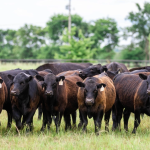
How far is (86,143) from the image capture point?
19.2 ft

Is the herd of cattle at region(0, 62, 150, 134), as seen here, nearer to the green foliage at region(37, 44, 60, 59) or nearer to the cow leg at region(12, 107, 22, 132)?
the cow leg at region(12, 107, 22, 132)

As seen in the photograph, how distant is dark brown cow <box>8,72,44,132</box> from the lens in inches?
279

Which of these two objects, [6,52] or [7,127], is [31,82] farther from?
[6,52]

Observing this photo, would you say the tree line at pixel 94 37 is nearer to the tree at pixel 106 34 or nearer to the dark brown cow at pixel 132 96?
the tree at pixel 106 34

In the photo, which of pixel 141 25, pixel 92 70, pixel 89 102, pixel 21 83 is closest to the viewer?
pixel 89 102

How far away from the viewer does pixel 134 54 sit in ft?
183

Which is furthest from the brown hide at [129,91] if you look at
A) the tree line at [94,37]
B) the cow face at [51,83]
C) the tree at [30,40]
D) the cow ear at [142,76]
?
the tree at [30,40]

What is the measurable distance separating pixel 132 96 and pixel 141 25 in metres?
49.1

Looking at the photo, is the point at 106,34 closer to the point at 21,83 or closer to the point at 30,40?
the point at 30,40

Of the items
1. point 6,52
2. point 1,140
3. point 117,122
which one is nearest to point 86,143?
point 1,140

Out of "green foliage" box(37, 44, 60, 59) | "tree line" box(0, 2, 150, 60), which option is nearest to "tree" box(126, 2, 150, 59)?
"tree line" box(0, 2, 150, 60)

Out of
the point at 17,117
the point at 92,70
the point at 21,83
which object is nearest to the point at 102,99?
the point at 21,83

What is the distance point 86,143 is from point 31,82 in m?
2.32

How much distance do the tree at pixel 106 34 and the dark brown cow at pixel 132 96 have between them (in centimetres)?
4816
